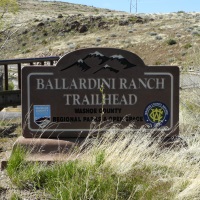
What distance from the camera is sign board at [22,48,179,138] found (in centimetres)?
653

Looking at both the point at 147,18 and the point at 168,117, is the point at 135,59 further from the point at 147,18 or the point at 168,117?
the point at 147,18

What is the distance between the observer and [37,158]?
19.2ft

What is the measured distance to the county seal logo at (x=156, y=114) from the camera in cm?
660

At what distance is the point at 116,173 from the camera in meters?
4.89

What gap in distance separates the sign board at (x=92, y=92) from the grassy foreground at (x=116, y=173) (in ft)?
2.00

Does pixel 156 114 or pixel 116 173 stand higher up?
pixel 156 114

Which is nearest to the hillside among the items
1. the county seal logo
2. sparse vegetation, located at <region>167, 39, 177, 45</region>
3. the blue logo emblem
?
sparse vegetation, located at <region>167, 39, 177, 45</region>

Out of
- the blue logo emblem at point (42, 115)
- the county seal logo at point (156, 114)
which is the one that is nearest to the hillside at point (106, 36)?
the county seal logo at point (156, 114)

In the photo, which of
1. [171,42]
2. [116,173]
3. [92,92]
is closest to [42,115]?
[92,92]

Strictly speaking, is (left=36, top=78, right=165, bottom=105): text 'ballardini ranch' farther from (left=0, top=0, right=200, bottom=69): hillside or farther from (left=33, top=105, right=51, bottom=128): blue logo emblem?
(left=0, top=0, right=200, bottom=69): hillside

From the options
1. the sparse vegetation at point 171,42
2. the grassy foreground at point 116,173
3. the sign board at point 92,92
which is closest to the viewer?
the grassy foreground at point 116,173

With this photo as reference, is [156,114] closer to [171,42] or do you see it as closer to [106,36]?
[171,42]

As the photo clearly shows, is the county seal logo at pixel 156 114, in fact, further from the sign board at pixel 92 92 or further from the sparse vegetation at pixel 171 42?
the sparse vegetation at pixel 171 42

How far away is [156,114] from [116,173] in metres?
1.92
